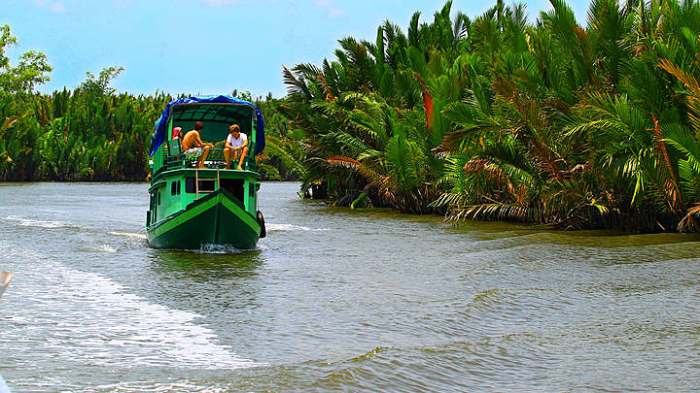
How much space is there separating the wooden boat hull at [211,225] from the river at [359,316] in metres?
0.33

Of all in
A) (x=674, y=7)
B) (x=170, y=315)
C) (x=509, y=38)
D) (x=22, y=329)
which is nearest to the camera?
(x=22, y=329)

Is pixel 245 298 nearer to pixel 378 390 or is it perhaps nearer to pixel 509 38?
pixel 378 390

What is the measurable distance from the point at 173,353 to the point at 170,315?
2386 mm

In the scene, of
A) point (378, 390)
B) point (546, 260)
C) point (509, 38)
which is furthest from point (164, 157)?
point (378, 390)

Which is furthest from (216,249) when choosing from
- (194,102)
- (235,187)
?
(194,102)

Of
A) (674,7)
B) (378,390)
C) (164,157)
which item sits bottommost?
(378,390)

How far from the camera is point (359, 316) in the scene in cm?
1189

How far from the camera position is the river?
8.64m

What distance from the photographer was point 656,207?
2253 centimetres

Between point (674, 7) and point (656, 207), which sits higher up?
point (674, 7)

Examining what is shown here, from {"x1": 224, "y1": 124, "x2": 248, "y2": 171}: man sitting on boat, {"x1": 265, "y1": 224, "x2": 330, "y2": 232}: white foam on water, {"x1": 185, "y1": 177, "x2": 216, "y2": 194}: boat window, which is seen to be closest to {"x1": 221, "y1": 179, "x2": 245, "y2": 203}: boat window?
{"x1": 224, "y1": 124, "x2": 248, "y2": 171}: man sitting on boat

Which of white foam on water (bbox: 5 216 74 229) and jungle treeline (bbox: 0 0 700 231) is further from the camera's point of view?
white foam on water (bbox: 5 216 74 229)

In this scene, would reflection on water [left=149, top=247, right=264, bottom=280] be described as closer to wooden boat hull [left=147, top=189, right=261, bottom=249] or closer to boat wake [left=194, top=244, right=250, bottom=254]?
boat wake [left=194, top=244, right=250, bottom=254]

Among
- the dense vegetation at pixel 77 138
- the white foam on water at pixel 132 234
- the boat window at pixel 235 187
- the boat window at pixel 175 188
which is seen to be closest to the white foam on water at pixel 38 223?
the white foam on water at pixel 132 234
